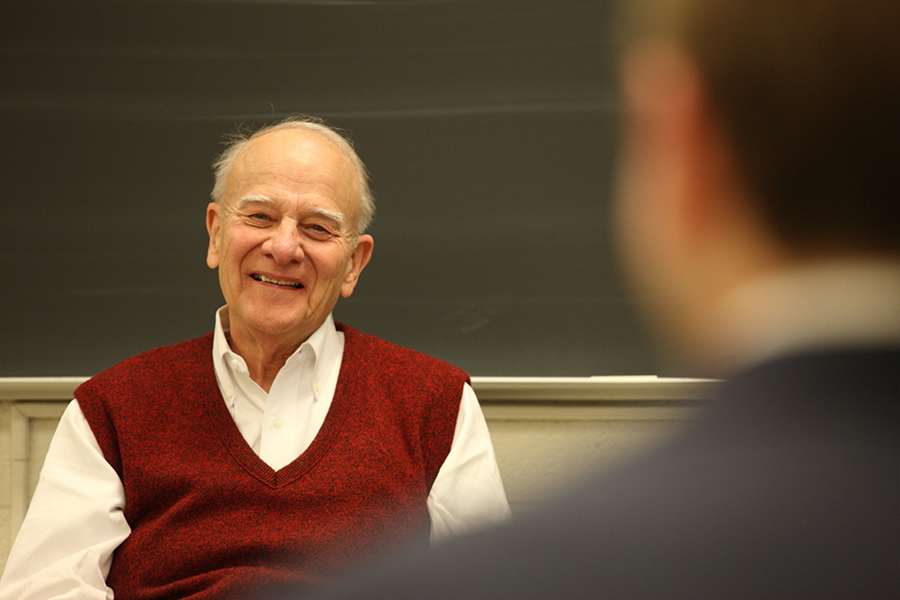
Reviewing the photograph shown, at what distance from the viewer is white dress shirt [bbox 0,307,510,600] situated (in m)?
1.42

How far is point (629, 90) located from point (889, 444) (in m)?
0.27

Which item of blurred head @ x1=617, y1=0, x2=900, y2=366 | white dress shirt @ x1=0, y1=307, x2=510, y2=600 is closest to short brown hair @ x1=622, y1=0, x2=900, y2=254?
blurred head @ x1=617, y1=0, x2=900, y2=366

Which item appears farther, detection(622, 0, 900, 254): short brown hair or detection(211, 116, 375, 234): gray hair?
detection(211, 116, 375, 234): gray hair

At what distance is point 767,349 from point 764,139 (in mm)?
106

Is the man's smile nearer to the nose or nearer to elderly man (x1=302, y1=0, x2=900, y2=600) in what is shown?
the nose

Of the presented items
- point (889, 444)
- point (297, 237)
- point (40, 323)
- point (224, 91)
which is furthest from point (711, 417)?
point (40, 323)

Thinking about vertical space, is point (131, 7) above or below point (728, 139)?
above

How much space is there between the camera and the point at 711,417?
14.3 inches

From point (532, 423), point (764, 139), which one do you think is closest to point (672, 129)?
point (764, 139)

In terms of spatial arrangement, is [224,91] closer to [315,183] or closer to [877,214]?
[315,183]

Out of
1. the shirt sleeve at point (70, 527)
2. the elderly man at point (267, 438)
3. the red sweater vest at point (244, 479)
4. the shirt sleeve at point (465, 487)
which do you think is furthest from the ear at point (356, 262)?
the shirt sleeve at point (70, 527)

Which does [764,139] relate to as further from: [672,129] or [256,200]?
[256,200]

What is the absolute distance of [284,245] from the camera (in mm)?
1610

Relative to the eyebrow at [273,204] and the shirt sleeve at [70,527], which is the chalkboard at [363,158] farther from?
the shirt sleeve at [70,527]
